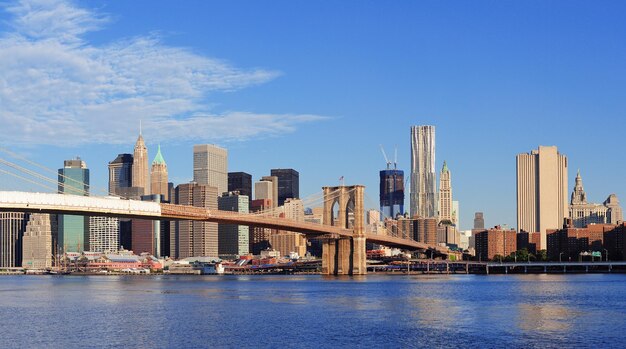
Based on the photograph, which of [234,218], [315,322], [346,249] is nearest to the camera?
[315,322]

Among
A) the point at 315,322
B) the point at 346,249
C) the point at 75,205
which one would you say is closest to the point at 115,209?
the point at 75,205

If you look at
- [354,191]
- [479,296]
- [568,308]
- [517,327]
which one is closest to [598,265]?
[354,191]

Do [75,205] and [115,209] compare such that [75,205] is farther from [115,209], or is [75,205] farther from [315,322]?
[315,322]

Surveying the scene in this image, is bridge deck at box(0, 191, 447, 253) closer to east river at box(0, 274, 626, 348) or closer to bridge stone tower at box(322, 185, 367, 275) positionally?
east river at box(0, 274, 626, 348)

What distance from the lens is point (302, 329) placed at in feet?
142

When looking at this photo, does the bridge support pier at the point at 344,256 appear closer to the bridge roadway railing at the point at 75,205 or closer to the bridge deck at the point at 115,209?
the bridge deck at the point at 115,209

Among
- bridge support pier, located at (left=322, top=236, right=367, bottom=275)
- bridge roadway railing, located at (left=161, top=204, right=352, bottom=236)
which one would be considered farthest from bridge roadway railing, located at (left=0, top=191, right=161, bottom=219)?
bridge support pier, located at (left=322, top=236, right=367, bottom=275)

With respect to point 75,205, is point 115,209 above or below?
below

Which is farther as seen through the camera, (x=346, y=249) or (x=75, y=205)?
(x=346, y=249)

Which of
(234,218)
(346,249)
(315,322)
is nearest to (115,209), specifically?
(234,218)

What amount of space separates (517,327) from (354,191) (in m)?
83.4

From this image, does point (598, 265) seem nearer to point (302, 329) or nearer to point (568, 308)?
point (568, 308)

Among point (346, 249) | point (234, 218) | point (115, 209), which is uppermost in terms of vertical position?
point (115, 209)

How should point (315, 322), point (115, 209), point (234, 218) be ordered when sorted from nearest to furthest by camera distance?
point (315, 322) < point (115, 209) < point (234, 218)
